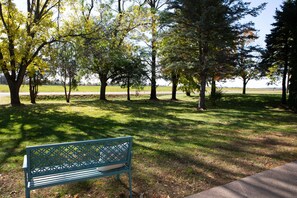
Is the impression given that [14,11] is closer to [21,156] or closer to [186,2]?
[186,2]

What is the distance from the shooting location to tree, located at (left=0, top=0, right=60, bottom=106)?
15844 millimetres

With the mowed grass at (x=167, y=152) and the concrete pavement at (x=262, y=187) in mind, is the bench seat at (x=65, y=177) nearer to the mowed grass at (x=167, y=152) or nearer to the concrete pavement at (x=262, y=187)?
the mowed grass at (x=167, y=152)

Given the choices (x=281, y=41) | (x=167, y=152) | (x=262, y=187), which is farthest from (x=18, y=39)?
(x=281, y=41)

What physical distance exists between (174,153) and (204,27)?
11756 mm

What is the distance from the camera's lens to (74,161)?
4117 millimetres

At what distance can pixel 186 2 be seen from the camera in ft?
57.0

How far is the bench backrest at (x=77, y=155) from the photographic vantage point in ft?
12.4

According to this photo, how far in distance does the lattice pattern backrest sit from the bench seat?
105 millimetres

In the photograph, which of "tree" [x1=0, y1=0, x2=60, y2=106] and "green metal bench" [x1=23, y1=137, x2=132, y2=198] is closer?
"green metal bench" [x1=23, y1=137, x2=132, y2=198]

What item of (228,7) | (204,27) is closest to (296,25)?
(228,7)

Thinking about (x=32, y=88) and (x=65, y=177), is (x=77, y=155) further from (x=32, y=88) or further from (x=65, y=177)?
(x=32, y=88)

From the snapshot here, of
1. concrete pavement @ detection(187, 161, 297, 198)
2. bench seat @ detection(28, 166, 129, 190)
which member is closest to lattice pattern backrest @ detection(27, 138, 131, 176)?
bench seat @ detection(28, 166, 129, 190)

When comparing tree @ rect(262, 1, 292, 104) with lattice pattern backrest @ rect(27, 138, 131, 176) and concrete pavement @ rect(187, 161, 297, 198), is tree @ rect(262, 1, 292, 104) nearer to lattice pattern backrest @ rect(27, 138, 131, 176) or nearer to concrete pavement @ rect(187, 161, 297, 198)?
concrete pavement @ rect(187, 161, 297, 198)

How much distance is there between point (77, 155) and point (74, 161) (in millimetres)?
137
